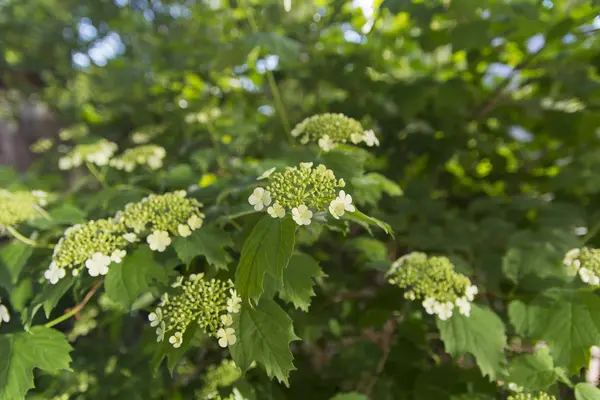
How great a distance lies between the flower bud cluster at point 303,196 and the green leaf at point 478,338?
0.51 meters

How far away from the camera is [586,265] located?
119cm

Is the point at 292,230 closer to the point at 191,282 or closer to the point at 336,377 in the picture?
the point at 191,282

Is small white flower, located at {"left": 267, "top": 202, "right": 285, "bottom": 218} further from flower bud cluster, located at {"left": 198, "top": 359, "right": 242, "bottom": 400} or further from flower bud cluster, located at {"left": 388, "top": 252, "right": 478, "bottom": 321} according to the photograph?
flower bud cluster, located at {"left": 198, "top": 359, "right": 242, "bottom": 400}

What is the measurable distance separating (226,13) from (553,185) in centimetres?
205

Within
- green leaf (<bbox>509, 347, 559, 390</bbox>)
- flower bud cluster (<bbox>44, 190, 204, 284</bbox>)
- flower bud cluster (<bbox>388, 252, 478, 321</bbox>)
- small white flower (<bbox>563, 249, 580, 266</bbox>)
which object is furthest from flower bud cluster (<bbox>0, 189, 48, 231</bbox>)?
small white flower (<bbox>563, 249, 580, 266</bbox>)

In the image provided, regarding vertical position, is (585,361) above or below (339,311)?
above

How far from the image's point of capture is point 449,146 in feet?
7.15

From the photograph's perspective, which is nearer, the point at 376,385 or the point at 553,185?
the point at 376,385

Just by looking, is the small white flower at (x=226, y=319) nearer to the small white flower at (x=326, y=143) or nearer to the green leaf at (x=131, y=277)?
the green leaf at (x=131, y=277)

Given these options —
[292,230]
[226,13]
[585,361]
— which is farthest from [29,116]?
[585,361]

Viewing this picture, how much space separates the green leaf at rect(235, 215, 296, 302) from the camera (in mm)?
934

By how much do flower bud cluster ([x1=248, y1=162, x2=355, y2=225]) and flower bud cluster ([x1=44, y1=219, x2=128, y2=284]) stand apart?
1.31ft

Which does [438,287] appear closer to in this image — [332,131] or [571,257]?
[571,257]

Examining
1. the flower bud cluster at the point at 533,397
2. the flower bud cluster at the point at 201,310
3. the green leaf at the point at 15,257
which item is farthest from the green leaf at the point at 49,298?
the flower bud cluster at the point at 533,397
